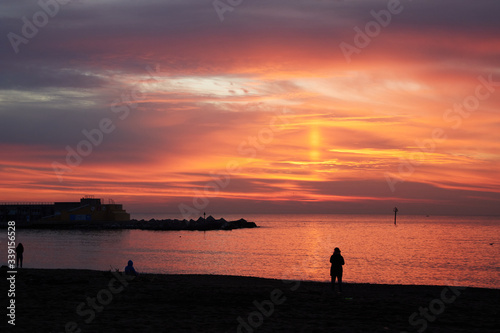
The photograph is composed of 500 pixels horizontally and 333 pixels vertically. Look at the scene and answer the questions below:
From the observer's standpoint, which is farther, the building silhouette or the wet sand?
the building silhouette

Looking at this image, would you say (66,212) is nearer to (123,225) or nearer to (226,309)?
(123,225)

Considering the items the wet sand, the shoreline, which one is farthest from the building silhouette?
the wet sand

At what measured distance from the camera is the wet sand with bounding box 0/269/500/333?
14773 millimetres

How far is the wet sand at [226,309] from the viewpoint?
14.8 metres

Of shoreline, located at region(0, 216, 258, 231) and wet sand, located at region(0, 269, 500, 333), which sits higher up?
shoreline, located at region(0, 216, 258, 231)

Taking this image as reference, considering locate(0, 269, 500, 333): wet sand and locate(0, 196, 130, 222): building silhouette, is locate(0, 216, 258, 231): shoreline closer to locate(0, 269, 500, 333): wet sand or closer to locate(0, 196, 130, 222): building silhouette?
locate(0, 196, 130, 222): building silhouette

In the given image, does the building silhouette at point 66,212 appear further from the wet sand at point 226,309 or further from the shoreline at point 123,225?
the wet sand at point 226,309

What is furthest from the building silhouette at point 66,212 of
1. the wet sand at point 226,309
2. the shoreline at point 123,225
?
the wet sand at point 226,309

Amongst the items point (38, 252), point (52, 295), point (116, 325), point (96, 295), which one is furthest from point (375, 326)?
point (38, 252)

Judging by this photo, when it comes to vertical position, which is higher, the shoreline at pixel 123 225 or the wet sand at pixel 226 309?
the shoreline at pixel 123 225

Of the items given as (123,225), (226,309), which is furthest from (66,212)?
(226,309)

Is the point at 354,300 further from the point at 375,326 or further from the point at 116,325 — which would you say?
the point at 116,325

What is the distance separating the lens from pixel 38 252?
216ft

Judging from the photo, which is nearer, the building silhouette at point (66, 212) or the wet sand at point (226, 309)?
the wet sand at point (226, 309)
